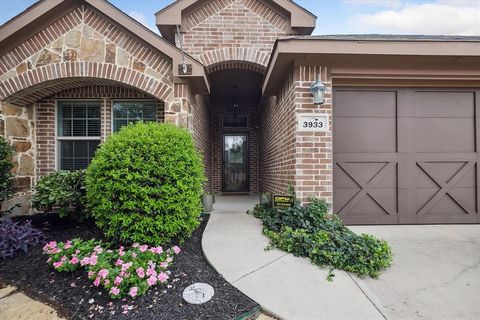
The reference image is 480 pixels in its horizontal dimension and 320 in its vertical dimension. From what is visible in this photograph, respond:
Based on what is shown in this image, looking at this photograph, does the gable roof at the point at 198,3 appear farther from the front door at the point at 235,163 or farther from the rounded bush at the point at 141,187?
the front door at the point at 235,163

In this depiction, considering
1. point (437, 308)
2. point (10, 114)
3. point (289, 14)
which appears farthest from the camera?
point (289, 14)

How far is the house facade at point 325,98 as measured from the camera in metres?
3.71

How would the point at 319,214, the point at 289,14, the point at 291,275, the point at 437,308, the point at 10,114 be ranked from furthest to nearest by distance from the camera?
the point at 289,14 → the point at 10,114 → the point at 319,214 → the point at 291,275 → the point at 437,308

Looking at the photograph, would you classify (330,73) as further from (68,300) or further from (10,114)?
(10,114)

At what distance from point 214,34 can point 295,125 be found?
3729mm

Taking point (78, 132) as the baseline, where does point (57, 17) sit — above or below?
above

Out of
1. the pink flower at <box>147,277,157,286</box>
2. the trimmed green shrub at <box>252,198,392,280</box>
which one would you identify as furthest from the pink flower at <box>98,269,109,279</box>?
the trimmed green shrub at <box>252,198,392,280</box>

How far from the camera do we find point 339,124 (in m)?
3.98

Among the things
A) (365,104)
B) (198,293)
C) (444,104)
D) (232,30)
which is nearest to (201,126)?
(232,30)

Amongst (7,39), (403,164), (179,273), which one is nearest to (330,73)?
(403,164)

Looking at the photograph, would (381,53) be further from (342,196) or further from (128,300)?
(128,300)

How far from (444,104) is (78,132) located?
690 cm

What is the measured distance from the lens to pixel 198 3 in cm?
592

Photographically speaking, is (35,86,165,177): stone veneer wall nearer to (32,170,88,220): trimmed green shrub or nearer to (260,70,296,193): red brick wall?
(32,170,88,220): trimmed green shrub
